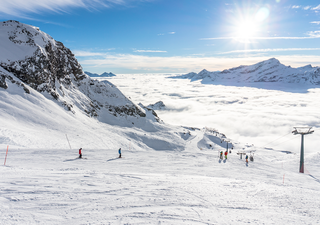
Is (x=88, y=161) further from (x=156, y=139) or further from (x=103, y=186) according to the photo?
(x=156, y=139)

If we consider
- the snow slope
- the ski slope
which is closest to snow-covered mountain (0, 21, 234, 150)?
the snow slope

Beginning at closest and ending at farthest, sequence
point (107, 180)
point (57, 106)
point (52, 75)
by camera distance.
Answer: point (107, 180)
point (57, 106)
point (52, 75)

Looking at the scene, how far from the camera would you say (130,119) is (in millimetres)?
64250

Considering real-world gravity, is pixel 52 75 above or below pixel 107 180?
above

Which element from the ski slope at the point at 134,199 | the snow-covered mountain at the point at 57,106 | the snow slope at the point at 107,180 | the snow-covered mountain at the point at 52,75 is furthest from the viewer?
the snow-covered mountain at the point at 52,75

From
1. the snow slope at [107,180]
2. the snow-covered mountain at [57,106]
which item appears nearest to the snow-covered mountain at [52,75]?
the snow-covered mountain at [57,106]

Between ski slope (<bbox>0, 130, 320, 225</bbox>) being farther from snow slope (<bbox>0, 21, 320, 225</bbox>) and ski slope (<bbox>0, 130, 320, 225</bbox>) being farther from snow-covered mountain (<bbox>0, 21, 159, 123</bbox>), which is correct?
snow-covered mountain (<bbox>0, 21, 159, 123</bbox>)

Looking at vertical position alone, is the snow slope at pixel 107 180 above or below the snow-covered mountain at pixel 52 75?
below

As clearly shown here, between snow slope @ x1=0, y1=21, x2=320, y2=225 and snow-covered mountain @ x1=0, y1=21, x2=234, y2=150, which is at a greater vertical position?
snow-covered mountain @ x1=0, y1=21, x2=234, y2=150

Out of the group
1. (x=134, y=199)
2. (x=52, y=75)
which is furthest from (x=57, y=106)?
(x=134, y=199)

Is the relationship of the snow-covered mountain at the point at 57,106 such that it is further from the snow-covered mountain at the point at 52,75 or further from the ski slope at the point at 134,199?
the ski slope at the point at 134,199

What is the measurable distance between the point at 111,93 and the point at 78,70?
15.3 metres

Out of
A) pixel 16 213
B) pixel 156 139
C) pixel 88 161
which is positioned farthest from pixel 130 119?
pixel 16 213

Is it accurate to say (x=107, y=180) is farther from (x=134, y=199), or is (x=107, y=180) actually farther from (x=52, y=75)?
(x=52, y=75)
